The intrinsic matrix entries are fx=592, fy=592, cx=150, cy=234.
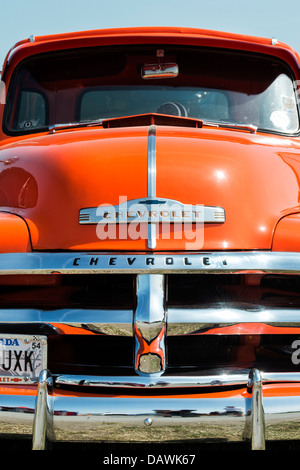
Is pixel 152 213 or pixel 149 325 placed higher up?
pixel 152 213

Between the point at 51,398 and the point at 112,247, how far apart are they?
0.56 meters

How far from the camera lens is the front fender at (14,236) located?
221 cm

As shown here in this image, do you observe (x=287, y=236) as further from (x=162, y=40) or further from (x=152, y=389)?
(x=162, y=40)

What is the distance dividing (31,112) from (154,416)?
2.06 meters

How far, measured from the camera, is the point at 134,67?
3393 millimetres

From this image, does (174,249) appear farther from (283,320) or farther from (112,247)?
(283,320)

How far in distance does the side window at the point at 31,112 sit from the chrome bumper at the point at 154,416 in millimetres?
1765

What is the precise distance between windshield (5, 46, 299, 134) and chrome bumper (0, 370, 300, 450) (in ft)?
5.79

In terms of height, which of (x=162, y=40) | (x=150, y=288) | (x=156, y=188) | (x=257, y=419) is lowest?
(x=257, y=419)

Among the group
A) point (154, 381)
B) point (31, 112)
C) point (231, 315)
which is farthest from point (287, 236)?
point (31, 112)

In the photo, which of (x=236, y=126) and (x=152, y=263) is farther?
(x=236, y=126)

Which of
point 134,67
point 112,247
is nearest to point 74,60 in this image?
point 134,67

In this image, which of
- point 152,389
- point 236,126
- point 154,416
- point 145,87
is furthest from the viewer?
point 145,87

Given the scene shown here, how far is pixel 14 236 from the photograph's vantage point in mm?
2234
